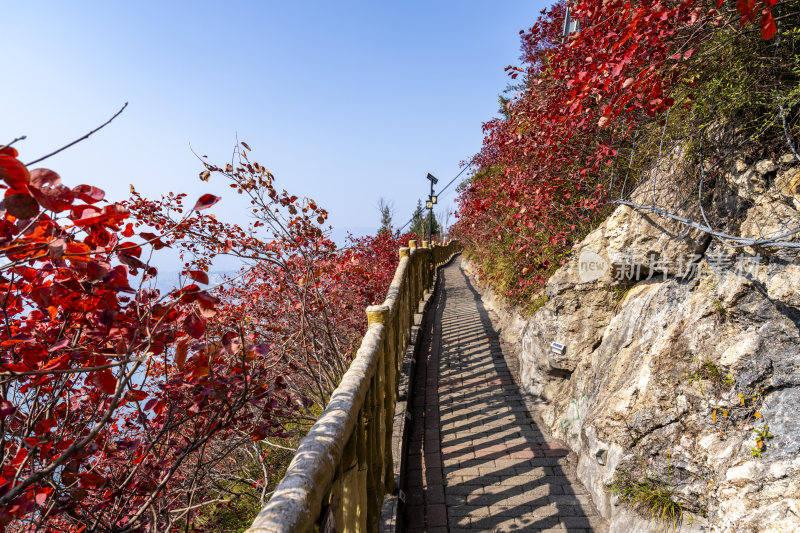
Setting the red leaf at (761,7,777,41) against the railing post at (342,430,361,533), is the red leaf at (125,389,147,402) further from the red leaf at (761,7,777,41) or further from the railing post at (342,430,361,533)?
the red leaf at (761,7,777,41)

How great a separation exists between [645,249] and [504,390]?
262 cm

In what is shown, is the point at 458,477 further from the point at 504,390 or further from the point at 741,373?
the point at 741,373

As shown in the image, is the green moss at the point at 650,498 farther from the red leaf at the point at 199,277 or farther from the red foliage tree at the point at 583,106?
the red leaf at the point at 199,277

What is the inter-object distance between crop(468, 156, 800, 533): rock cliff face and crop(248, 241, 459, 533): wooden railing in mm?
1913

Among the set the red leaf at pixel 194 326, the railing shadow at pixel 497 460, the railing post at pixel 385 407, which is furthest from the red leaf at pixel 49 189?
the railing shadow at pixel 497 460

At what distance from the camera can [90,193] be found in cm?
150

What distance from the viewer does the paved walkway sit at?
10.9 ft

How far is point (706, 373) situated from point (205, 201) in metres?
3.32

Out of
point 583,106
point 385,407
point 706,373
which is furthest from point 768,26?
point 385,407

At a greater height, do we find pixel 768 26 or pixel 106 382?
pixel 768 26

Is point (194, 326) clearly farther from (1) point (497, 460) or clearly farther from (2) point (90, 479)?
(1) point (497, 460)

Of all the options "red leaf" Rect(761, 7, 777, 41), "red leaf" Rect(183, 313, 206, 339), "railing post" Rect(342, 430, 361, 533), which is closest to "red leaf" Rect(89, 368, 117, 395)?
"red leaf" Rect(183, 313, 206, 339)

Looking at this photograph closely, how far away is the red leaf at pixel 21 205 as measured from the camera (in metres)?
1.17

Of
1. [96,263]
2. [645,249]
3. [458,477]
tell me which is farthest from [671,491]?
[96,263]
